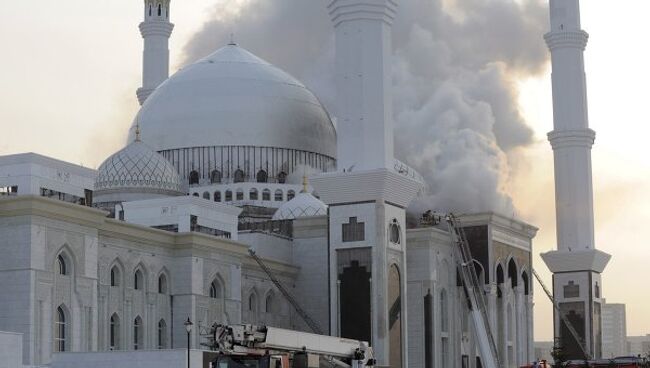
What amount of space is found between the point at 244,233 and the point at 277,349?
106 ft

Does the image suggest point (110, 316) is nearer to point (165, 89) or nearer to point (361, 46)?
point (361, 46)

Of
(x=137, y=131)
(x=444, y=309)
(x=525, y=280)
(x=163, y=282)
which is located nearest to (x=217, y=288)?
(x=163, y=282)

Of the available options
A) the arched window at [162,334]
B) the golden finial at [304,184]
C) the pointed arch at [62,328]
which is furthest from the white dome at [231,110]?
the pointed arch at [62,328]

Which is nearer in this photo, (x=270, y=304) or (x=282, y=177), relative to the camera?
(x=270, y=304)

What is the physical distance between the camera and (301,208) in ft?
230

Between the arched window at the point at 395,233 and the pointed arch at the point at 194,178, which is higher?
the pointed arch at the point at 194,178

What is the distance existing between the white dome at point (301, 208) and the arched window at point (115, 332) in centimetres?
1639

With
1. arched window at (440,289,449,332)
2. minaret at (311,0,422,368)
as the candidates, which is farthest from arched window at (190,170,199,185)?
arched window at (440,289,449,332)

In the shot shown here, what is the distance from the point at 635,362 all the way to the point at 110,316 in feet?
67.0

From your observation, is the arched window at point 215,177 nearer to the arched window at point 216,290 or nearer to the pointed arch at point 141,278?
the arched window at point 216,290

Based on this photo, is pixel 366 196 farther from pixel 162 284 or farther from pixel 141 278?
pixel 141 278

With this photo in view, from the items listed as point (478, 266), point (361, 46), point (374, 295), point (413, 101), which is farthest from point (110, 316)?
point (413, 101)

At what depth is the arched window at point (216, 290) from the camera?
59.6 meters

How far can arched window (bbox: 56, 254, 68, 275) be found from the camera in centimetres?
4972
